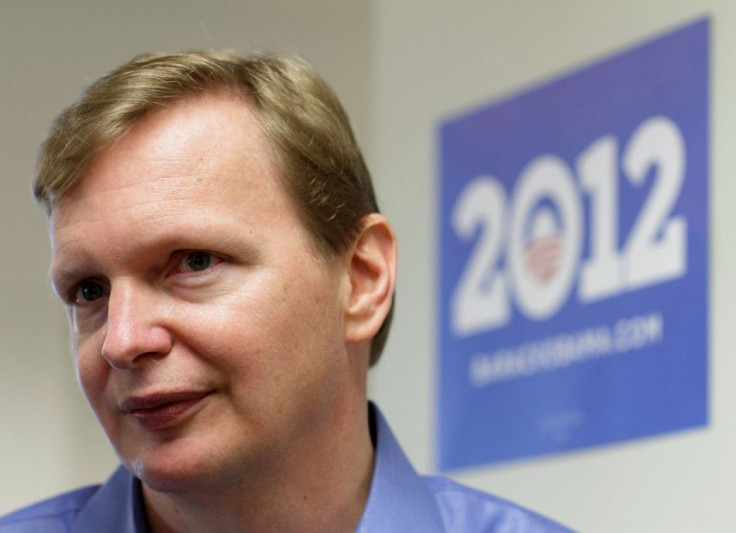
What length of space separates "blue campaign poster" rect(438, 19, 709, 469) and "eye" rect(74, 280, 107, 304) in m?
1.26

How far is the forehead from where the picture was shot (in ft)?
5.52

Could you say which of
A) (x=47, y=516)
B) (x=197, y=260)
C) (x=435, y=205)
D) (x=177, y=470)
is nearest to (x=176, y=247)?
(x=197, y=260)

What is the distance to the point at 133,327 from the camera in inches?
63.7

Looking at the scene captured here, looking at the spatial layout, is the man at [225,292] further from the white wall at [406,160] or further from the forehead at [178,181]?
the white wall at [406,160]

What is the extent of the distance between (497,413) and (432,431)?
278 mm

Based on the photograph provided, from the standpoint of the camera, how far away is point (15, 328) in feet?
Answer: 16.2

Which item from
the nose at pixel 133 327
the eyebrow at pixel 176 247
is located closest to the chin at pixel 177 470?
the nose at pixel 133 327

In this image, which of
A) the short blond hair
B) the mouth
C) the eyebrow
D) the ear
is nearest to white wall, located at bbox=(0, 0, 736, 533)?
the short blond hair

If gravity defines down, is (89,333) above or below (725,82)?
below

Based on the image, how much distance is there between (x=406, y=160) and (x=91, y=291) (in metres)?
1.94

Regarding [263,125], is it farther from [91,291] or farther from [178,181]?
[91,291]

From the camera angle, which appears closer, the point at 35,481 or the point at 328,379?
the point at 328,379

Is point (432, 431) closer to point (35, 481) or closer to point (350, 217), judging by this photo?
point (350, 217)

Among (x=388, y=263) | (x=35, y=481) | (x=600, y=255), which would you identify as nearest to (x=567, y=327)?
(x=600, y=255)
